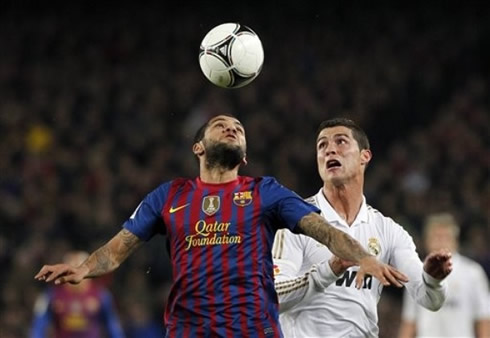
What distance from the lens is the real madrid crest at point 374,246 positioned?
20.0 feet

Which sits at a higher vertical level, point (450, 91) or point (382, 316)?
point (450, 91)

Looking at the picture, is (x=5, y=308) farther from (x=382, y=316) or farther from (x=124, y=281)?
(x=382, y=316)

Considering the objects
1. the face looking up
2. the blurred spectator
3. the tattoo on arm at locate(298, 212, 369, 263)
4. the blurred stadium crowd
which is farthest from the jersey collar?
the blurred stadium crowd

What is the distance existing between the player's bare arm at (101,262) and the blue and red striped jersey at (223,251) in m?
0.06

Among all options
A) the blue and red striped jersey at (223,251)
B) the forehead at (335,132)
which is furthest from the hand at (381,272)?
the forehead at (335,132)

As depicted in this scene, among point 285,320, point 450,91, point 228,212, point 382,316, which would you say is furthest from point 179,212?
point 450,91

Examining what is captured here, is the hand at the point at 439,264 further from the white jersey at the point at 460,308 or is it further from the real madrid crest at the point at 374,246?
the white jersey at the point at 460,308

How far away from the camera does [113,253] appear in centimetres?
559

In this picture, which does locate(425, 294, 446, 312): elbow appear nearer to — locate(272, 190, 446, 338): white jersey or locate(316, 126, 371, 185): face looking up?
locate(272, 190, 446, 338): white jersey

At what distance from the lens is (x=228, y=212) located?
215 inches

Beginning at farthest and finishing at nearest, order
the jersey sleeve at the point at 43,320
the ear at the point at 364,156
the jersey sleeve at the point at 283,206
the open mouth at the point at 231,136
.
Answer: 1. the jersey sleeve at the point at 43,320
2. the ear at the point at 364,156
3. the open mouth at the point at 231,136
4. the jersey sleeve at the point at 283,206

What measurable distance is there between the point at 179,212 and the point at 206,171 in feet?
0.89

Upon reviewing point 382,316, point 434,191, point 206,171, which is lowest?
point 382,316

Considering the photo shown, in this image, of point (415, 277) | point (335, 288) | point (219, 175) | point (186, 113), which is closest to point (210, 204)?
point (219, 175)
